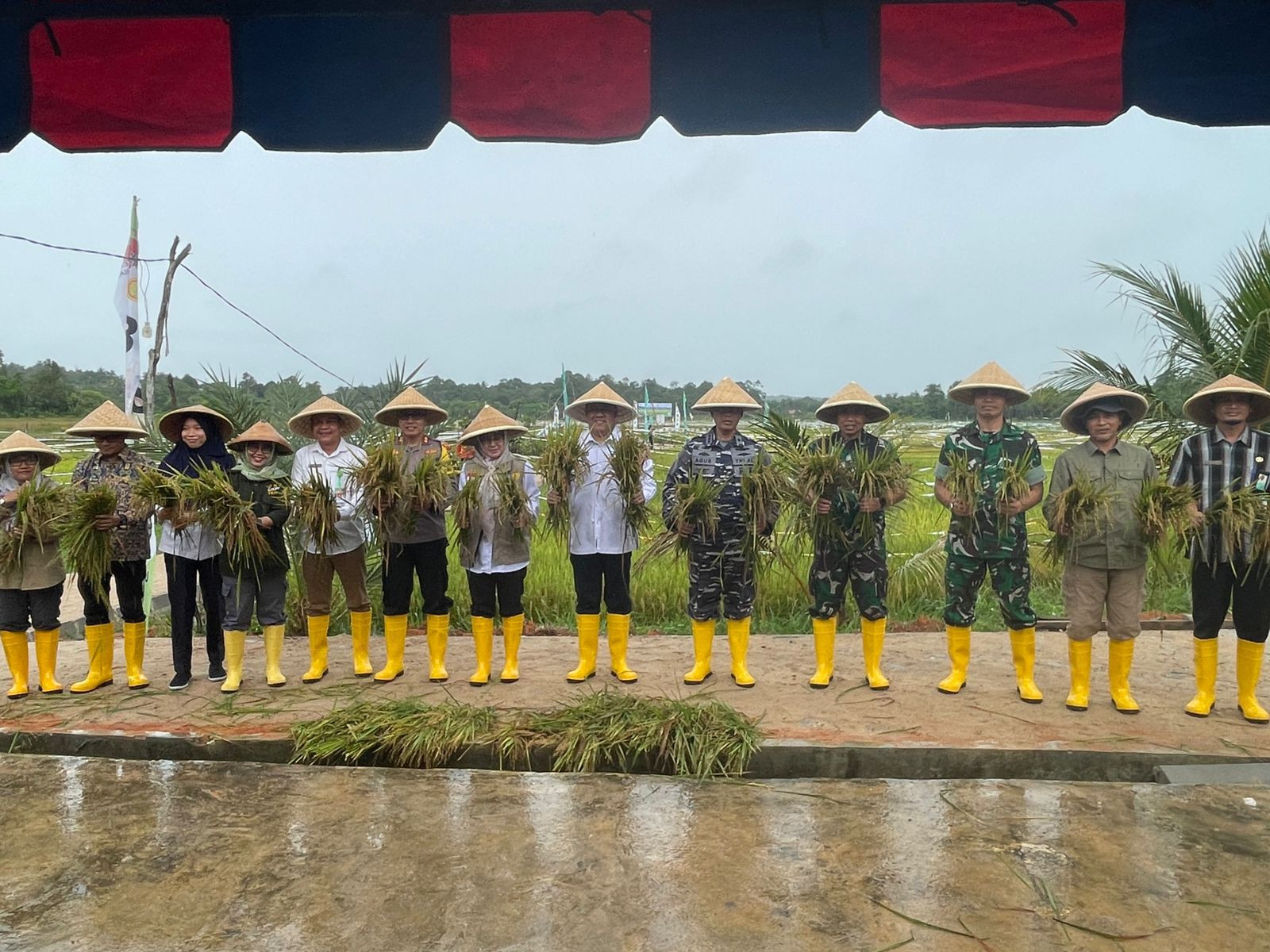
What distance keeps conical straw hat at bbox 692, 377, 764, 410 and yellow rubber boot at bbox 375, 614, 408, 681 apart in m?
2.41

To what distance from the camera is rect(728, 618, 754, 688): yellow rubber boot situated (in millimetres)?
5547

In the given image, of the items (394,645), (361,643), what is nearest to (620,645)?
(394,645)

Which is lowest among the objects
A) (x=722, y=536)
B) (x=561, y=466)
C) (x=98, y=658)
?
(x=98, y=658)

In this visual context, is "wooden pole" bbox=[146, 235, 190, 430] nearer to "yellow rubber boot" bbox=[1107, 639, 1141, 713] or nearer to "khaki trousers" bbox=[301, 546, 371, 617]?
"khaki trousers" bbox=[301, 546, 371, 617]

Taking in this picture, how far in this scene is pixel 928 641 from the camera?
6.83 meters

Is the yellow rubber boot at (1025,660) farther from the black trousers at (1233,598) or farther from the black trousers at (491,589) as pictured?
the black trousers at (491,589)

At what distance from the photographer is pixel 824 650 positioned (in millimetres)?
5539

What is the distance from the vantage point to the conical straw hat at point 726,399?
213 inches

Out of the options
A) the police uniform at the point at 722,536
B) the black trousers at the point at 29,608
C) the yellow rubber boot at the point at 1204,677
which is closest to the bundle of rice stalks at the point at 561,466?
the police uniform at the point at 722,536

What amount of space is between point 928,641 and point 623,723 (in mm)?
3225

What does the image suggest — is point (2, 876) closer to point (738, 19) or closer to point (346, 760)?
point (346, 760)

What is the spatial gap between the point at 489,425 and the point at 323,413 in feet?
3.58

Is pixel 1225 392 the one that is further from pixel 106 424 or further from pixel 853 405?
pixel 106 424

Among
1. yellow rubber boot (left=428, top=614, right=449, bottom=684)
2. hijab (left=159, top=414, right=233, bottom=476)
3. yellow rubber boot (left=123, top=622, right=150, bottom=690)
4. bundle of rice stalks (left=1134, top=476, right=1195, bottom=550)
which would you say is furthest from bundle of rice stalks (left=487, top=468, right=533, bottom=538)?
bundle of rice stalks (left=1134, top=476, right=1195, bottom=550)
